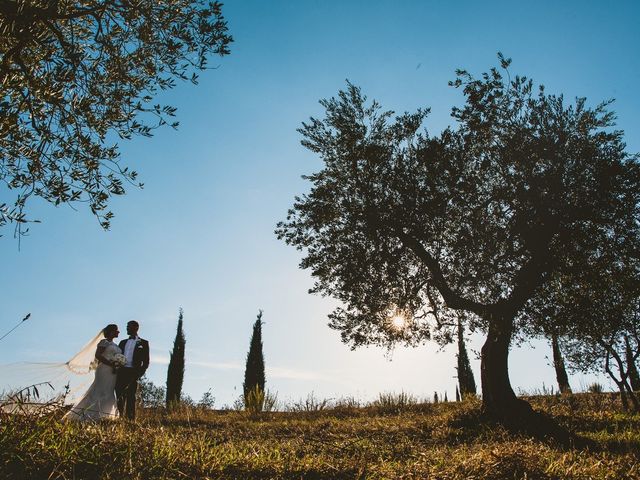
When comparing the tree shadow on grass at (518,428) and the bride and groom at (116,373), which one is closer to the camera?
the tree shadow on grass at (518,428)

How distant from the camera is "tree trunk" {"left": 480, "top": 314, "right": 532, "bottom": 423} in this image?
14.5m

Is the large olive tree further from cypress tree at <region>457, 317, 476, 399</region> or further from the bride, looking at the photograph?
cypress tree at <region>457, 317, 476, 399</region>

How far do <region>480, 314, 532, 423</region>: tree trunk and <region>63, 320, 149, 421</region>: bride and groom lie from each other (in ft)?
36.3

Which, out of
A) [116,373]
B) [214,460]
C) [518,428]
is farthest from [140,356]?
[518,428]

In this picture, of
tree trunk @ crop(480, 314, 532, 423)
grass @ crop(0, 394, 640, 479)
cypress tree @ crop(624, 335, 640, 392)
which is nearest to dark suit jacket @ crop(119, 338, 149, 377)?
grass @ crop(0, 394, 640, 479)

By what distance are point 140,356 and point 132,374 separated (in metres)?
0.50

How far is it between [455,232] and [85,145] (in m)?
11.4

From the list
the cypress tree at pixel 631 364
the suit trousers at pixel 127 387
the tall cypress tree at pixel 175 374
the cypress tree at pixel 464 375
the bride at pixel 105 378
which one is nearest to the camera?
the bride at pixel 105 378

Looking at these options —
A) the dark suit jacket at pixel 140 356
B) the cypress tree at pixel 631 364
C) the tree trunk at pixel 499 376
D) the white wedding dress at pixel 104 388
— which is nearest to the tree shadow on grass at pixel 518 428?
the tree trunk at pixel 499 376

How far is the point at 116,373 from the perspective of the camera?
39.8ft

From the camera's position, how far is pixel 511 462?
18.8ft

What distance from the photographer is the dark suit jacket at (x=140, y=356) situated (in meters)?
12.2

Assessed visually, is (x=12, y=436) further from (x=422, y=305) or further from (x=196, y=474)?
(x=422, y=305)

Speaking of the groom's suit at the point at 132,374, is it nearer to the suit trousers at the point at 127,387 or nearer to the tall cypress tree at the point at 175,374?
the suit trousers at the point at 127,387
